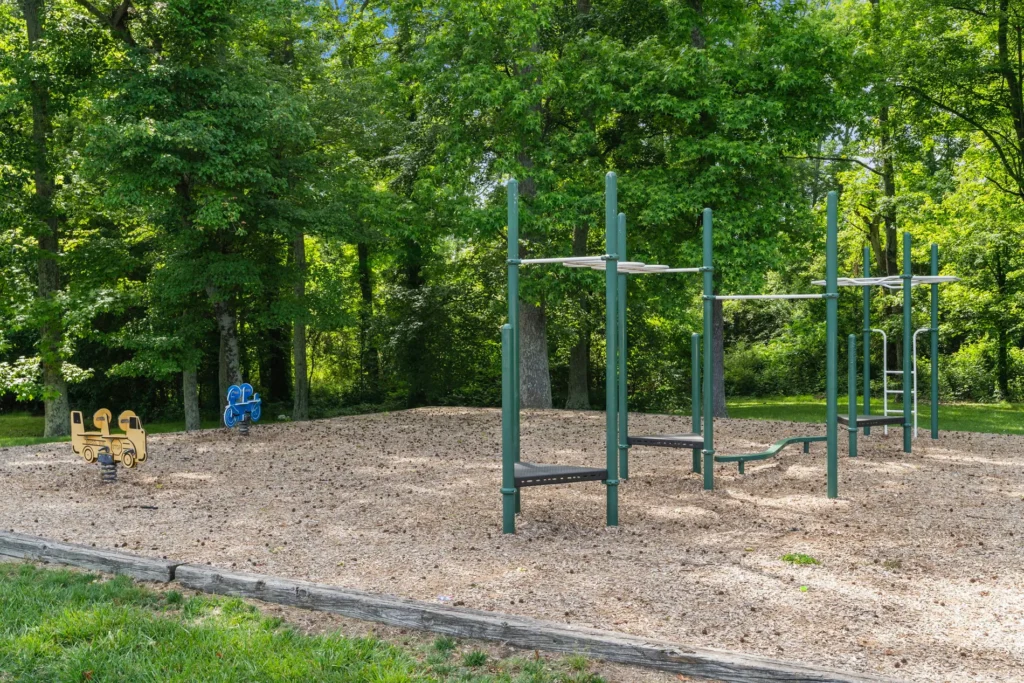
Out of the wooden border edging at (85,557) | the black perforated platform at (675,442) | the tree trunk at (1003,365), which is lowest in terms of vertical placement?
the wooden border edging at (85,557)

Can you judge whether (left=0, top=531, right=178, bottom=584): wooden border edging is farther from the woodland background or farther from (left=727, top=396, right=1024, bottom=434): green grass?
(left=727, top=396, right=1024, bottom=434): green grass

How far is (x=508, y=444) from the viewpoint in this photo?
690 cm

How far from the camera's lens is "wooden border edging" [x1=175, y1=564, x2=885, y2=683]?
377 cm

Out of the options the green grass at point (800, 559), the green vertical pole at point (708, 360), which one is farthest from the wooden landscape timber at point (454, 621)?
the green vertical pole at point (708, 360)

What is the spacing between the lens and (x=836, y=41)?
14.6 m

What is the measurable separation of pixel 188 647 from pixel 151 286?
10.3m

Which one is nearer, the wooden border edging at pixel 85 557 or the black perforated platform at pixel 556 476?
the wooden border edging at pixel 85 557

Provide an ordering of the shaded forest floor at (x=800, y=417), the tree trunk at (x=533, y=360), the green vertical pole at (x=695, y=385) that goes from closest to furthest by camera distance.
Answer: the green vertical pole at (x=695, y=385) → the shaded forest floor at (x=800, y=417) → the tree trunk at (x=533, y=360)

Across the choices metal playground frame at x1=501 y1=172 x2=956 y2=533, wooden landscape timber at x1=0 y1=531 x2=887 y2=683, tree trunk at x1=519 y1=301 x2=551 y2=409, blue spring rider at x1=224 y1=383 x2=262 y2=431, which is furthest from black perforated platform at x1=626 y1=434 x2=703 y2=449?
tree trunk at x1=519 y1=301 x2=551 y2=409

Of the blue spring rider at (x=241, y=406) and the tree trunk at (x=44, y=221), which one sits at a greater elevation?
the tree trunk at (x=44, y=221)

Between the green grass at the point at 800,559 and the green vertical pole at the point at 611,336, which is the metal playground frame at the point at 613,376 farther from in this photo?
the green grass at the point at 800,559

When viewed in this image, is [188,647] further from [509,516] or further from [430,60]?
[430,60]

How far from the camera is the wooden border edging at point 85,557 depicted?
18.1 ft

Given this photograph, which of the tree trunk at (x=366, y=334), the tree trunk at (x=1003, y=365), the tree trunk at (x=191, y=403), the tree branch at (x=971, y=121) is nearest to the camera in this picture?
the tree trunk at (x=191, y=403)
